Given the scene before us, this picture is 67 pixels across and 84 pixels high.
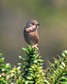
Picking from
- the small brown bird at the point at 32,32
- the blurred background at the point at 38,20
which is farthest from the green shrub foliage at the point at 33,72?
the blurred background at the point at 38,20

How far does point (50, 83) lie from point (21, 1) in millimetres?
22439

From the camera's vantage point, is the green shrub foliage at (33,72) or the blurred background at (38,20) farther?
the blurred background at (38,20)

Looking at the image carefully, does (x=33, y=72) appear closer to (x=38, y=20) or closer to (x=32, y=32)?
(x=32, y=32)

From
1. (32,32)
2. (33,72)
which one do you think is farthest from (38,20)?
(33,72)

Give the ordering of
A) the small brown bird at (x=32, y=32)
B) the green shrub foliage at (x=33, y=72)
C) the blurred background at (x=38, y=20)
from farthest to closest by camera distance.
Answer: the blurred background at (x=38, y=20)
the small brown bird at (x=32, y=32)
the green shrub foliage at (x=33, y=72)

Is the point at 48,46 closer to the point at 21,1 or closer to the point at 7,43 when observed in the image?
the point at 7,43

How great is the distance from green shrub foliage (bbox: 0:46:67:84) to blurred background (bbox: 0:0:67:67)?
1586cm

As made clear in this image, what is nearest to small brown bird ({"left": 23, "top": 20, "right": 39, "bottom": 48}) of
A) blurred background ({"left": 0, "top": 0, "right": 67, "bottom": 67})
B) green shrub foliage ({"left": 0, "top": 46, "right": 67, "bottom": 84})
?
green shrub foliage ({"left": 0, "top": 46, "right": 67, "bottom": 84})

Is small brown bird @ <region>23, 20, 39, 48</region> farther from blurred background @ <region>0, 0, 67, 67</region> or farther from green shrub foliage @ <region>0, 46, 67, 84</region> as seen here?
blurred background @ <region>0, 0, 67, 67</region>

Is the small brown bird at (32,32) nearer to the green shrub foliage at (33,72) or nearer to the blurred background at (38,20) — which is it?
the green shrub foliage at (33,72)

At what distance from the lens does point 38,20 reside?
77.0 ft

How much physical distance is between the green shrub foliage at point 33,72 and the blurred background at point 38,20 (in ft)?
52.0

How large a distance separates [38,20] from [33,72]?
66.6 ft

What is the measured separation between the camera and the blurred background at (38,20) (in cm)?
2072
